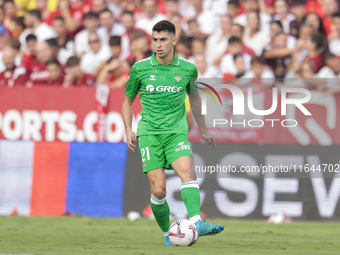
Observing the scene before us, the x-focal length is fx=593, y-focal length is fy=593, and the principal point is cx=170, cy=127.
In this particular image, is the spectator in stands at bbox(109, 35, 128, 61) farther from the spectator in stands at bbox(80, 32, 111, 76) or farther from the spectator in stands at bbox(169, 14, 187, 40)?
the spectator in stands at bbox(169, 14, 187, 40)

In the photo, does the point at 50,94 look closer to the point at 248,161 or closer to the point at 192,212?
the point at 248,161

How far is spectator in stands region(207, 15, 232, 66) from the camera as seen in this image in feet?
41.3

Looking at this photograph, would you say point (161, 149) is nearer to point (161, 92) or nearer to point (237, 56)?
point (161, 92)

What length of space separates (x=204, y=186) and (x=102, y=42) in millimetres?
4770

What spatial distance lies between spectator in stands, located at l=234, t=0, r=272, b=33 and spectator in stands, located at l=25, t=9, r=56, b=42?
4.57 meters

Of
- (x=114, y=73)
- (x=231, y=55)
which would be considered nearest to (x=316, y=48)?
(x=231, y=55)

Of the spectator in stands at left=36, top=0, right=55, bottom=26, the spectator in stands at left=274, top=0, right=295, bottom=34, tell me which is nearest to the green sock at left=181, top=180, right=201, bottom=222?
the spectator in stands at left=274, top=0, right=295, bottom=34

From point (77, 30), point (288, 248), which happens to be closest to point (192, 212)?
point (288, 248)

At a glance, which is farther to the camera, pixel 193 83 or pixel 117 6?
pixel 117 6

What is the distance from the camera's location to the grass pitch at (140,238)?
6.16 metres

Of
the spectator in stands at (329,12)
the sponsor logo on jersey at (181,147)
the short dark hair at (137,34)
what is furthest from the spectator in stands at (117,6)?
the sponsor logo on jersey at (181,147)

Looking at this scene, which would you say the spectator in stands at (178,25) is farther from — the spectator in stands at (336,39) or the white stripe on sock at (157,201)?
the white stripe on sock at (157,201)

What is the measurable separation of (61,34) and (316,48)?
6.08m

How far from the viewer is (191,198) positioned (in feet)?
20.6
